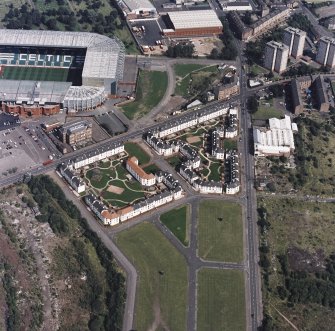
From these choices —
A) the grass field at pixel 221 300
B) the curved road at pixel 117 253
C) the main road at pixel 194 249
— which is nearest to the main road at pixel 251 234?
the main road at pixel 194 249

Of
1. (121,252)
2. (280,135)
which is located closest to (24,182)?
(121,252)

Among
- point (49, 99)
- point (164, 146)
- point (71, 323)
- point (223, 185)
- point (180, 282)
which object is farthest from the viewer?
point (49, 99)

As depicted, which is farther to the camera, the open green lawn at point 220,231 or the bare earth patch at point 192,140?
the bare earth patch at point 192,140

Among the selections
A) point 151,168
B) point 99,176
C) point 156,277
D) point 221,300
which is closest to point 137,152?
point 151,168

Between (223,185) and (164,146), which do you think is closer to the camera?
(223,185)

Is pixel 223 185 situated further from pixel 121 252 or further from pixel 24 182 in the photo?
pixel 24 182

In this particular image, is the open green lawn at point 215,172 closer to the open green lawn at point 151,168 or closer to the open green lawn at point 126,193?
the open green lawn at point 151,168

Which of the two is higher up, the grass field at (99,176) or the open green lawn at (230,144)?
the grass field at (99,176)
